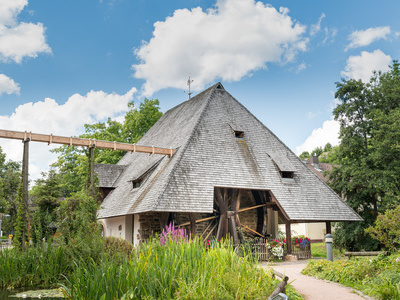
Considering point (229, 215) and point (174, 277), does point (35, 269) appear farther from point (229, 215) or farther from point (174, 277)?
point (229, 215)

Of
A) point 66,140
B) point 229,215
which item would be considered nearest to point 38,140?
point 66,140

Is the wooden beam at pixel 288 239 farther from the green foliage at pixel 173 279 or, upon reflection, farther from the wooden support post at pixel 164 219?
the green foliage at pixel 173 279

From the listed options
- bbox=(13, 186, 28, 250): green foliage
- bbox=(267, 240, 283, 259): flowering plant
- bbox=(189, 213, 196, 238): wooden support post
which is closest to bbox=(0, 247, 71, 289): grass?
bbox=(13, 186, 28, 250): green foliage

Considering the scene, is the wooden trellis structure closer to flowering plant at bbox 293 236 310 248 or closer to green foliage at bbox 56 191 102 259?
green foliage at bbox 56 191 102 259

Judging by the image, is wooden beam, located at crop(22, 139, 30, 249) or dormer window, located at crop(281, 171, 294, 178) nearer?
wooden beam, located at crop(22, 139, 30, 249)

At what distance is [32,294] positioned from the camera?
9297 mm

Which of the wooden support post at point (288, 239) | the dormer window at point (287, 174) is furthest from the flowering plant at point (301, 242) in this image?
the dormer window at point (287, 174)

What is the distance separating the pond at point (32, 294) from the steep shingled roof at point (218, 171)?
519cm

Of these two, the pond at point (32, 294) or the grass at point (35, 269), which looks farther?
the grass at point (35, 269)

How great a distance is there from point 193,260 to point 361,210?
1970 cm

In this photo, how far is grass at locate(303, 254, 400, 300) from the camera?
→ 7606mm

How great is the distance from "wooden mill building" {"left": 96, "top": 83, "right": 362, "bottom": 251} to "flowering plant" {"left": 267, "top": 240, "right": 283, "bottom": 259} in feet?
2.04

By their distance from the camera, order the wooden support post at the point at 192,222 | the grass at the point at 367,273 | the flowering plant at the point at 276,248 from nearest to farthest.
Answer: the grass at the point at 367,273 → the wooden support post at the point at 192,222 → the flowering plant at the point at 276,248

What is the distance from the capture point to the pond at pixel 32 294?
8.97 m
